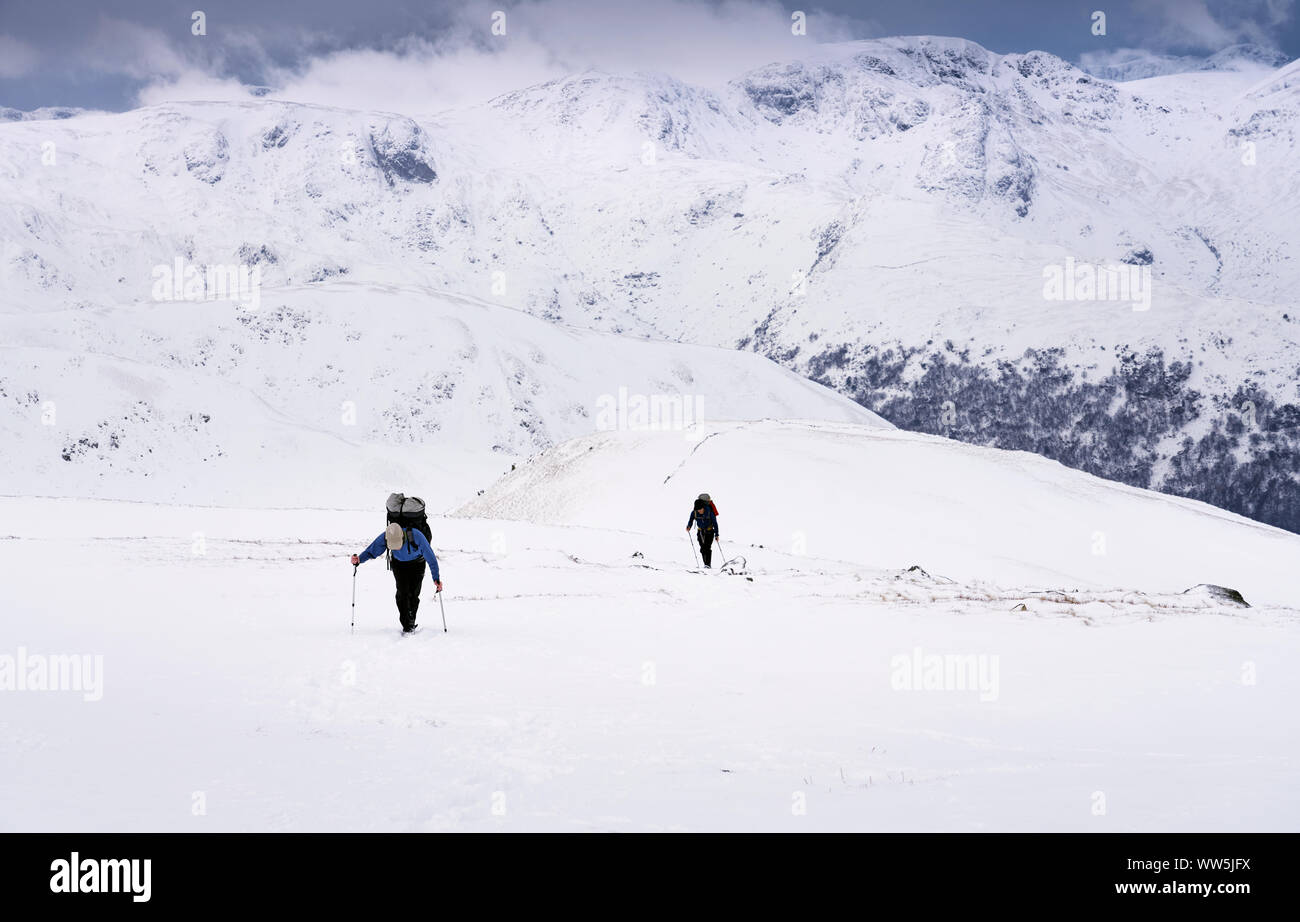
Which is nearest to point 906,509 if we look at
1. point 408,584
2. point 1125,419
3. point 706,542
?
point 706,542

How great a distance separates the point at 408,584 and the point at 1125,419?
187m

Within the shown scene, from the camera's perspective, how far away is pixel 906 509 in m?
36.1

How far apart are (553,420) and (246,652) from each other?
9576cm

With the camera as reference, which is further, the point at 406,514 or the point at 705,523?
the point at 705,523

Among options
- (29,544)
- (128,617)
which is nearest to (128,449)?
(29,544)

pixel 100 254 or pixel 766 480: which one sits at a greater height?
pixel 100 254

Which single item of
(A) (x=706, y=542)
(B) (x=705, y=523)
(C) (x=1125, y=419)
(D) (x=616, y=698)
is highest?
(C) (x=1125, y=419)

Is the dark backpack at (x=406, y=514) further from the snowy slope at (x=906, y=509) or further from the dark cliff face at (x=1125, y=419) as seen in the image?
the dark cliff face at (x=1125, y=419)

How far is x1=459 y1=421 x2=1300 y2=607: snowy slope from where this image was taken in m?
31.6

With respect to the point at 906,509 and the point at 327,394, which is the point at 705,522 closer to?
the point at 906,509

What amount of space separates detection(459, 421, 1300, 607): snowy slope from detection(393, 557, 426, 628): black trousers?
1481cm
